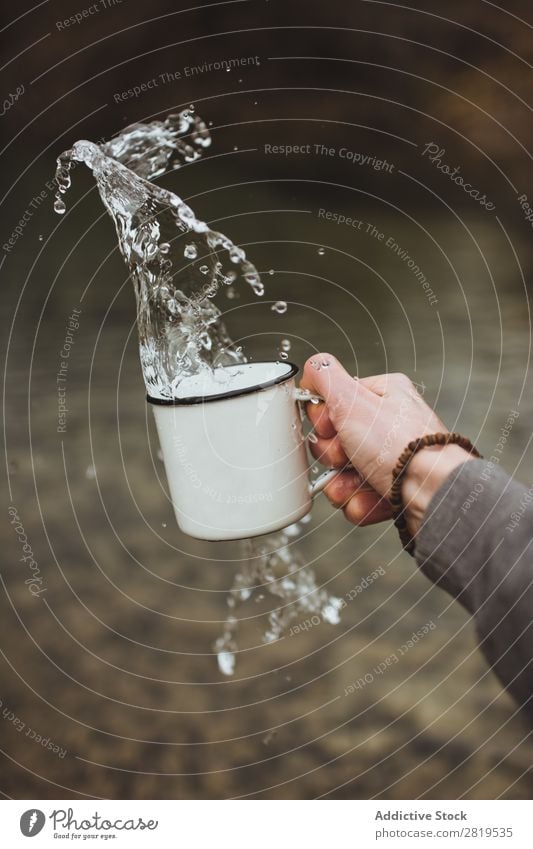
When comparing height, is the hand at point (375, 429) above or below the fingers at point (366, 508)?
above

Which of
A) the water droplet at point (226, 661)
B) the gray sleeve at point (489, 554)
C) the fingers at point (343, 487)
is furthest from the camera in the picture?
the water droplet at point (226, 661)

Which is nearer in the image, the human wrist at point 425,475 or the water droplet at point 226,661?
the human wrist at point 425,475

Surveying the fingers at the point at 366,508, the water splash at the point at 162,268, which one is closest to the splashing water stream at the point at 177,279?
the water splash at the point at 162,268

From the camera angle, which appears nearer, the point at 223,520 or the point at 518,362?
the point at 223,520

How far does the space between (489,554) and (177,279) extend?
22cm

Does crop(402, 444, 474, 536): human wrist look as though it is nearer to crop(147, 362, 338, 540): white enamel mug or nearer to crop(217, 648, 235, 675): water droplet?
crop(147, 362, 338, 540): white enamel mug

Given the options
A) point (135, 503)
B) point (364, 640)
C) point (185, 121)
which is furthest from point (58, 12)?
point (364, 640)

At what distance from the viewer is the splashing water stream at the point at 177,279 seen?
1.36 ft

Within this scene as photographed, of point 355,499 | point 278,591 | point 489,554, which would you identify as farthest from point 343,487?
point 278,591

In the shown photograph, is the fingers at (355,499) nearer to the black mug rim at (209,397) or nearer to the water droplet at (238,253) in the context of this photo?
the black mug rim at (209,397)

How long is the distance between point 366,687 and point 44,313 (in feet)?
1.39

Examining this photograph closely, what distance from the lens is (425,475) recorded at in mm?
354
